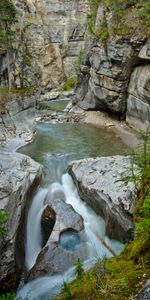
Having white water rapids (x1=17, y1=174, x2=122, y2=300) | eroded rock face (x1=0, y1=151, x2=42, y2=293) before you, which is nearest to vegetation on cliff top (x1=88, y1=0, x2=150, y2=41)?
white water rapids (x1=17, y1=174, x2=122, y2=300)

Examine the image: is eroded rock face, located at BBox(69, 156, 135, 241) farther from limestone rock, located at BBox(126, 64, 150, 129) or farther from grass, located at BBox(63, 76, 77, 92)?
grass, located at BBox(63, 76, 77, 92)

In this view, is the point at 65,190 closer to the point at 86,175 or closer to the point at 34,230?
the point at 86,175

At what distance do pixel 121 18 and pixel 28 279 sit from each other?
2184 cm

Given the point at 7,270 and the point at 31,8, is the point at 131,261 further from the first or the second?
the point at 31,8

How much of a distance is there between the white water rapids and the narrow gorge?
4 cm

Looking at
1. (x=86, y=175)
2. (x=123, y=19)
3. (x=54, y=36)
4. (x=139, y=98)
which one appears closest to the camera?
(x=86, y=175)

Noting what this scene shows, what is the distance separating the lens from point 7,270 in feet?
33.6

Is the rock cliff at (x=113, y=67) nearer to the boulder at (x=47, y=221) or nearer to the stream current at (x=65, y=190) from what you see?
the stream current at (x=65, y=190)

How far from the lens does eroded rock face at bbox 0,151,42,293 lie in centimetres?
1031

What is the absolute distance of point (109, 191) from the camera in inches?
511

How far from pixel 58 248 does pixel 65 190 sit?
394 centimetres

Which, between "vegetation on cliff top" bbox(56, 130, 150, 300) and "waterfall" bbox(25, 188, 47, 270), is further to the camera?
"waterfall" bbox(25, 188, 47, 270)

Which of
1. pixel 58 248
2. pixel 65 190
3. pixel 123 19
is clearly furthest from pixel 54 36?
pixel 58 248

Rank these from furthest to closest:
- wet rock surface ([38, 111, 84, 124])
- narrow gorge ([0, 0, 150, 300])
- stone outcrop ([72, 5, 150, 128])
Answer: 1. wet rock surface ([38, 111, 84, 124])
2. stone outcrop ([72, 5, 150, 128])
3. narrow gorge ([0, 0, 150, 300])
